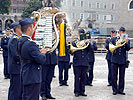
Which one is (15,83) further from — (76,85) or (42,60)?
(76,85)

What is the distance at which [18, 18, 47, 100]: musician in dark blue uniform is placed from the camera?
A: 4773 millimetres

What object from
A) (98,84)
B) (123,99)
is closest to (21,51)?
(123,99)

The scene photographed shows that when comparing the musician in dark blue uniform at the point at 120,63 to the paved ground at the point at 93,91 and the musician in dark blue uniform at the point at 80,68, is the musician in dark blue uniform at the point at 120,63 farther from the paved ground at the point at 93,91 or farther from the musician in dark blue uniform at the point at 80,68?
the musician in dark blue uniform at the point at 80,68

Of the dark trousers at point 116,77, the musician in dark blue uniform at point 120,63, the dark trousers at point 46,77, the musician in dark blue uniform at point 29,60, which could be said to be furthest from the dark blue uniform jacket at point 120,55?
the musician in dark blue uniform at point 29,60

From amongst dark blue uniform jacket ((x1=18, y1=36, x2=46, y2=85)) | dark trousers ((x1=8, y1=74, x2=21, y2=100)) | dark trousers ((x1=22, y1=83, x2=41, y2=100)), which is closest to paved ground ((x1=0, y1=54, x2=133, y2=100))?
dark trousers ((x1=8, y1=74, x2=21, y2=100))

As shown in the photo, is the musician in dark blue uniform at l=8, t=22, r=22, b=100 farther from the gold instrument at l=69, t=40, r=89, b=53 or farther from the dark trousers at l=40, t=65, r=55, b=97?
the gold instrument at l=69, t=40, r=89, b=53

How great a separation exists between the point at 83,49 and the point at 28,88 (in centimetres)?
325

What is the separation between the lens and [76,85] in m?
7.81

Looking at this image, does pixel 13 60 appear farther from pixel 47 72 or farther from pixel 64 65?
pixel 64 65

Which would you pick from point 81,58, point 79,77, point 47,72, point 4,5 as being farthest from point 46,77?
point 4,5

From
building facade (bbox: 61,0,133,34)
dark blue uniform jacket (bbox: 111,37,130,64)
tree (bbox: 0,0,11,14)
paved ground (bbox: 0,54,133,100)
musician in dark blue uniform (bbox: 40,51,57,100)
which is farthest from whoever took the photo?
building facade (bbox: 61,0,133,34)

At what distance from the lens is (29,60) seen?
4844 mm

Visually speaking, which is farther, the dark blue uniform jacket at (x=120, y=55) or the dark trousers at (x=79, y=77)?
the dark blue uniform jacket at (x=120, y=55)

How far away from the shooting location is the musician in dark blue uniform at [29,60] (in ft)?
15.7
